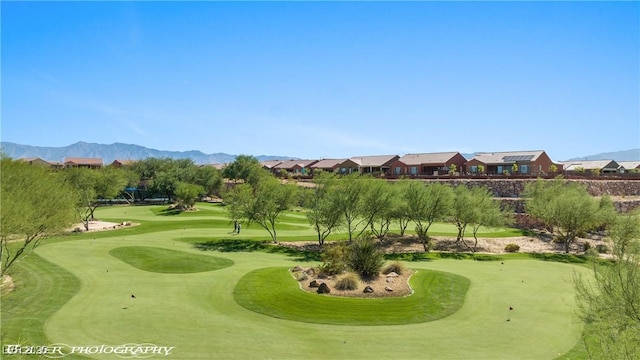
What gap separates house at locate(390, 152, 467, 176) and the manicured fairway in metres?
68.5

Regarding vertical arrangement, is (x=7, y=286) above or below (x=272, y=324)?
above

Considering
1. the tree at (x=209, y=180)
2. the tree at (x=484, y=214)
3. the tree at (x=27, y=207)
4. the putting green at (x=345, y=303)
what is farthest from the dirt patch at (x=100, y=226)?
the tree at (x=484, y=214)

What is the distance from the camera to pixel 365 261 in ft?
99.9

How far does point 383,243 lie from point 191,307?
110ft

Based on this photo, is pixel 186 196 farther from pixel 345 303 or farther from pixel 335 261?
pixel 345 303

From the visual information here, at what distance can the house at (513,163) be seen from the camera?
91.9m

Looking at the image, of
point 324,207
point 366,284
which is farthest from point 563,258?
point 366,284

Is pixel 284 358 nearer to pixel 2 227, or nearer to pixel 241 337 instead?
pixel 241 337

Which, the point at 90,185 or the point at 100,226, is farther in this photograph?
the point at 90,185

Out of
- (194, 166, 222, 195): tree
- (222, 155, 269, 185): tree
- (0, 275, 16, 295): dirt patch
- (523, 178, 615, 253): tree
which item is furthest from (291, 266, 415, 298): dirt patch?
(194, 166, 222, 195): tree

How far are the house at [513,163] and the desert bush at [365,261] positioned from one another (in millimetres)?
67227

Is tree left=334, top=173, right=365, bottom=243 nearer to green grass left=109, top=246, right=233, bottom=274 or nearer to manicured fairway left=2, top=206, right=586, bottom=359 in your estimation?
green grass left=109, top=246, right=233, bottom=274

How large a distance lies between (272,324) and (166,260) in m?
17.6

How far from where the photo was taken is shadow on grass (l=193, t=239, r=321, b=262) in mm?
42375
